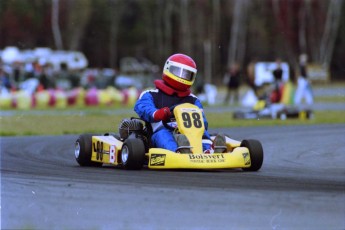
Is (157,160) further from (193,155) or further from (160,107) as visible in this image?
(160,107)

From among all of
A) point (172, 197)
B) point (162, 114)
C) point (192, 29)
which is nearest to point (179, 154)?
point (162, 114)

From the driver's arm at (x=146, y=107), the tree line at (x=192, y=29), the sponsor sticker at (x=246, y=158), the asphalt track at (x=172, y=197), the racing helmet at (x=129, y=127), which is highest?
the tree line at (x=192, y=29)

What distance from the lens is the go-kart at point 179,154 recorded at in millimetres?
9156

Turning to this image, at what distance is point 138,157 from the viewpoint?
30.8 feet

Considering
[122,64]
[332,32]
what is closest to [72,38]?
[122,64]

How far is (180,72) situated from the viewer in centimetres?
995

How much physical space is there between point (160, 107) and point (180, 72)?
0.44 metres

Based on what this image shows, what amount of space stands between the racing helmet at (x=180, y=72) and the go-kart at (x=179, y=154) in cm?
34

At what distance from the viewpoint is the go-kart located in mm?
9156

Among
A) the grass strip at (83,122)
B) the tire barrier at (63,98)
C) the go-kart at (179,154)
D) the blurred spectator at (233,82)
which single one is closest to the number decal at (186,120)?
the go-kart at (179,154)

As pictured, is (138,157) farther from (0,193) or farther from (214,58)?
(214,58)

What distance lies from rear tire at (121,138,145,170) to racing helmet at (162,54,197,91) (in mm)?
918

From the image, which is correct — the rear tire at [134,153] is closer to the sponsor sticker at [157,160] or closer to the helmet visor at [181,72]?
the sponsor sticker at [157,160]

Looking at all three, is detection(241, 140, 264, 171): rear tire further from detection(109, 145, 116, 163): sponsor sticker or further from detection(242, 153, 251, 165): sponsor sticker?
detection(109, 145, 116, 163): sponsor sticker
